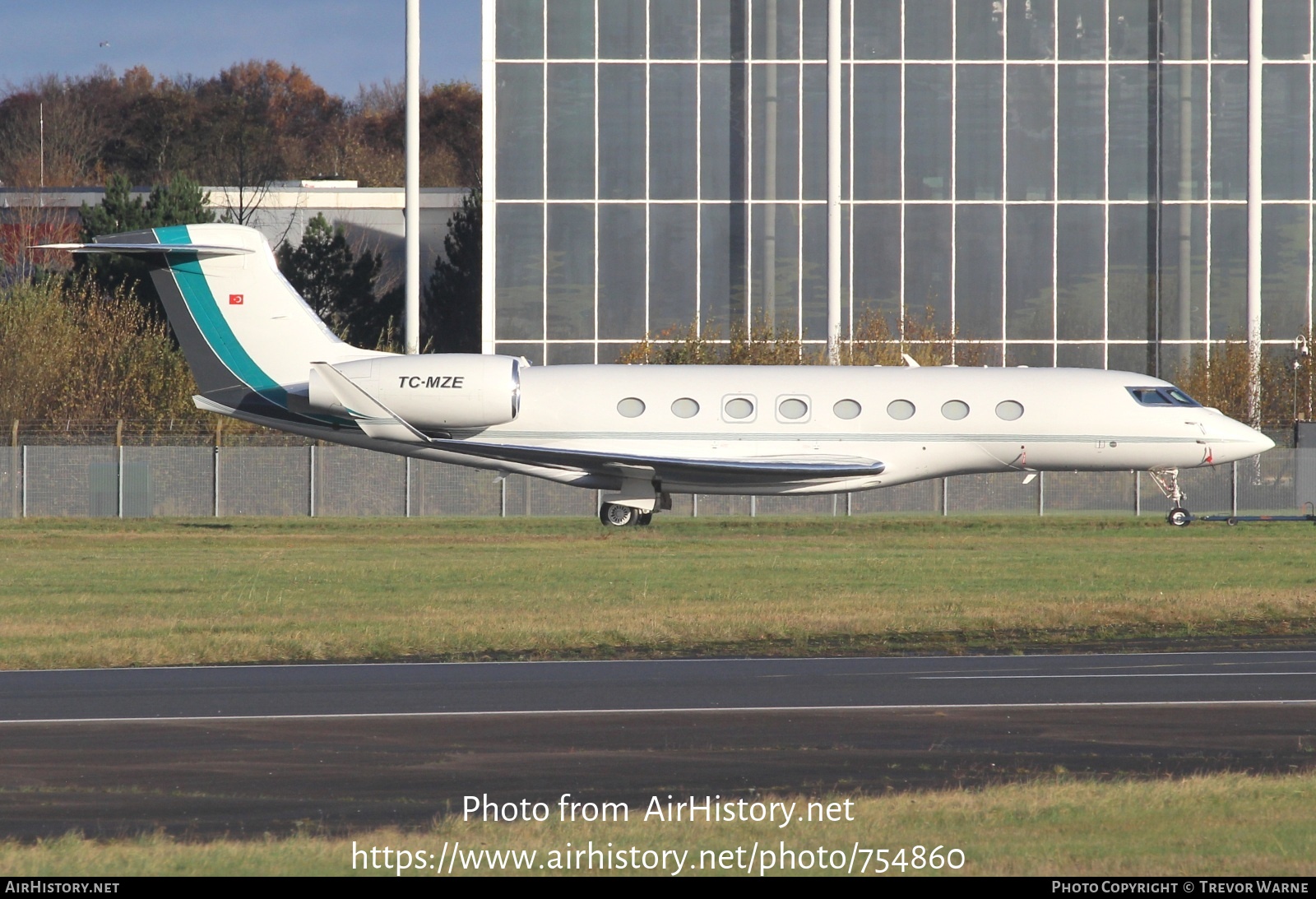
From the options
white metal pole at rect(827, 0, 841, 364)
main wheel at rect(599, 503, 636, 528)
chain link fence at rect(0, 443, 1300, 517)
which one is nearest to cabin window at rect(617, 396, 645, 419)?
main wheel at rect(599, 503, 636, 528)

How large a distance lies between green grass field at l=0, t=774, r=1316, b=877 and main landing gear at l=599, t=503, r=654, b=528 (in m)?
23.6

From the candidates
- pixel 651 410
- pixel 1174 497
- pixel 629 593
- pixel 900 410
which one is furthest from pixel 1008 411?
pixel 629 593

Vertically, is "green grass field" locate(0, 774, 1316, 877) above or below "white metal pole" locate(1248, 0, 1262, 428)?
below

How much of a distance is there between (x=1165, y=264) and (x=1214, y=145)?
3855 mm

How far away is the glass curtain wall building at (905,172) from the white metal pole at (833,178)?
56 cm

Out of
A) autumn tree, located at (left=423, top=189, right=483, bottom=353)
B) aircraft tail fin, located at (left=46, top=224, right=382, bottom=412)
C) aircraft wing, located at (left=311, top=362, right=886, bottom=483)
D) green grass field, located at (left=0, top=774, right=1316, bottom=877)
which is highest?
autumn tree, located at (left=423, top=189, right=483, bottom=353)

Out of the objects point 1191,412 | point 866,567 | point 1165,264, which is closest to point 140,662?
point 866,567

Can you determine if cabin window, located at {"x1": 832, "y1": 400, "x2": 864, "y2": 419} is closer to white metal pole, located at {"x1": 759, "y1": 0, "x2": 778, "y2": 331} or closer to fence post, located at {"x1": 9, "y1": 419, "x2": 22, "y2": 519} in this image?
white metal pole, located at {"x1": 759, "y1": 0, "x2": 778, "y2": 331}

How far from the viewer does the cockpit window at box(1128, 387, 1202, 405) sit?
31203 mm

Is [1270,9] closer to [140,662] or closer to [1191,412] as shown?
[1191,412]

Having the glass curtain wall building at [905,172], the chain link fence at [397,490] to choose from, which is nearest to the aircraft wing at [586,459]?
the chain link fence at [397,490]

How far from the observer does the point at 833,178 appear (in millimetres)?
48875

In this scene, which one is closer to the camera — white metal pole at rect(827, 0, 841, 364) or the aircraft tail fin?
the aircraft tail fin

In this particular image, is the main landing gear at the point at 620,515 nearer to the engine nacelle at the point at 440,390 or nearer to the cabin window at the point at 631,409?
the cabin window at the point at 631,409
